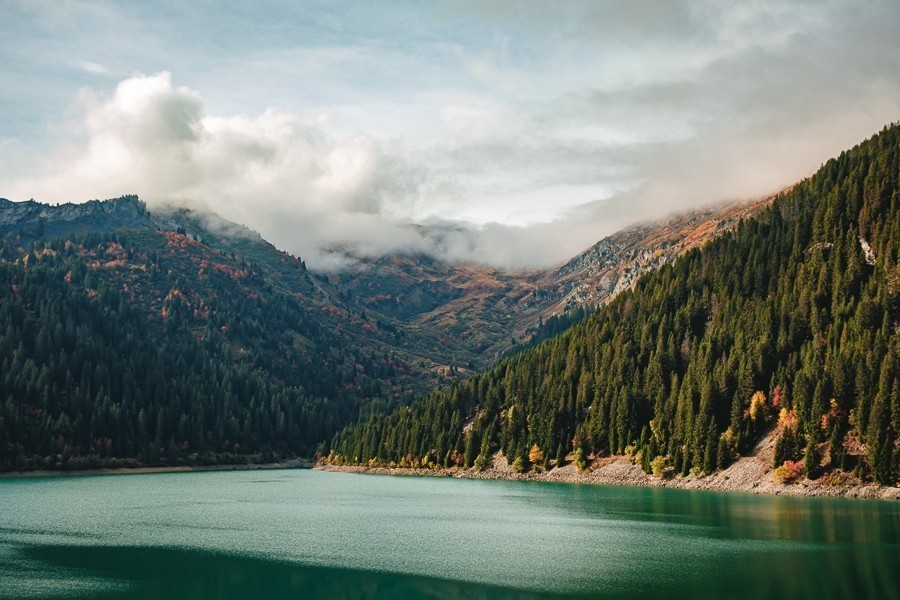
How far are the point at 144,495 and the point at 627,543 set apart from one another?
95178 mm

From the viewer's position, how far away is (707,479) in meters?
145

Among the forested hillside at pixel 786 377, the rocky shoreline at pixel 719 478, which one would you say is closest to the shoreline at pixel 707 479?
the rocky shoreline at pixel 719 478

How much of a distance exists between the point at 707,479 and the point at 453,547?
83.3m

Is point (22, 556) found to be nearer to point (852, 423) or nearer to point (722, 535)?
point (722, 535)

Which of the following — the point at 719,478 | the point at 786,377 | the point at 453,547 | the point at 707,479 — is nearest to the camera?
the point at 453,547

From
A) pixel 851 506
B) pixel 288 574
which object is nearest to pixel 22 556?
pixel 288 574

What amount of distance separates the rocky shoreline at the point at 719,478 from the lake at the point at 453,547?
697 centimetres

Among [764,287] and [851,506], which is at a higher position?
[764,287]

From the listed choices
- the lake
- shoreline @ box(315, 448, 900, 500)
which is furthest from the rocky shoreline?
the lake

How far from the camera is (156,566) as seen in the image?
67625 mm

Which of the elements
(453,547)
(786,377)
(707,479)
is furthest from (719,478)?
(453,547)

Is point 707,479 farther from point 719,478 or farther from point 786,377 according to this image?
point 786,377

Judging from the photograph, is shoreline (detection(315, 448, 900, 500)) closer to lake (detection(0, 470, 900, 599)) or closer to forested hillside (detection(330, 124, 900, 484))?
forested hillside (detection(330, 124, 900, 484))

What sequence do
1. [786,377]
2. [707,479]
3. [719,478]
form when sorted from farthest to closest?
[786,377], [707,479], [719,478]
